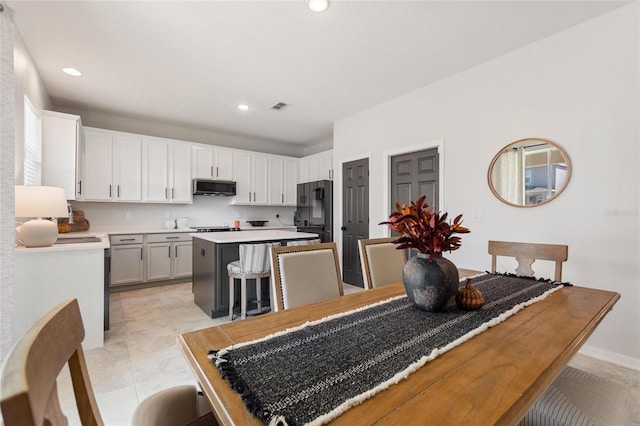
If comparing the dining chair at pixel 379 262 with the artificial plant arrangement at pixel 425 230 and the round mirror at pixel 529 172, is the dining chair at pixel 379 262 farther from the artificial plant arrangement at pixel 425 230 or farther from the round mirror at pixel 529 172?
the round mirror at pixel 529 172

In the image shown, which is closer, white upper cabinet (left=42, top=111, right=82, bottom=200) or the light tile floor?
the light tile floor

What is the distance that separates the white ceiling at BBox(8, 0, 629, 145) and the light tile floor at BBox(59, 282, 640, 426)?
2695 mm

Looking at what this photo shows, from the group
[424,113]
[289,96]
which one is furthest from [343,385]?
[289,96]

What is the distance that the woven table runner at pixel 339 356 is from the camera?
633 millimetres

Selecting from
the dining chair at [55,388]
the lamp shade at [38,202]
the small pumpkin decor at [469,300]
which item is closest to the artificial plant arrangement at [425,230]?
the small pumpkin decor at [469,300]

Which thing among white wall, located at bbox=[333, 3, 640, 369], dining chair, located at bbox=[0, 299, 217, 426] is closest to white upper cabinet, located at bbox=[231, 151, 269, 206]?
white wall, located at bbox=[333, 3, 640, 369]

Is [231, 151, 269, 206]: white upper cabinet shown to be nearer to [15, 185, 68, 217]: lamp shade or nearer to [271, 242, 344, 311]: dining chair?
[15, 185, 68, 217]: lamp shade

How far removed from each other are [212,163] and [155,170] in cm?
94

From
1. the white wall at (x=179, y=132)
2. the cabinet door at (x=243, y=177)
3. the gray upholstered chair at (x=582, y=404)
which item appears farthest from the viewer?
the cabinet door at (x=243, y=177)

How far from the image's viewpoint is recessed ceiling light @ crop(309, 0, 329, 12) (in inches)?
82.9

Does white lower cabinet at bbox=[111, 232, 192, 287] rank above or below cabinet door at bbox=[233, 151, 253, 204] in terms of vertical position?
below

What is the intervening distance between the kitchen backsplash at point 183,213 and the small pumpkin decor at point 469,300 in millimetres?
5028

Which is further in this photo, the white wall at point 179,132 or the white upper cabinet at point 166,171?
the white upper cabinet at point 166,171

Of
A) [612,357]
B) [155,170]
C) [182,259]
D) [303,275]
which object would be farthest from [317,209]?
[612,357]
